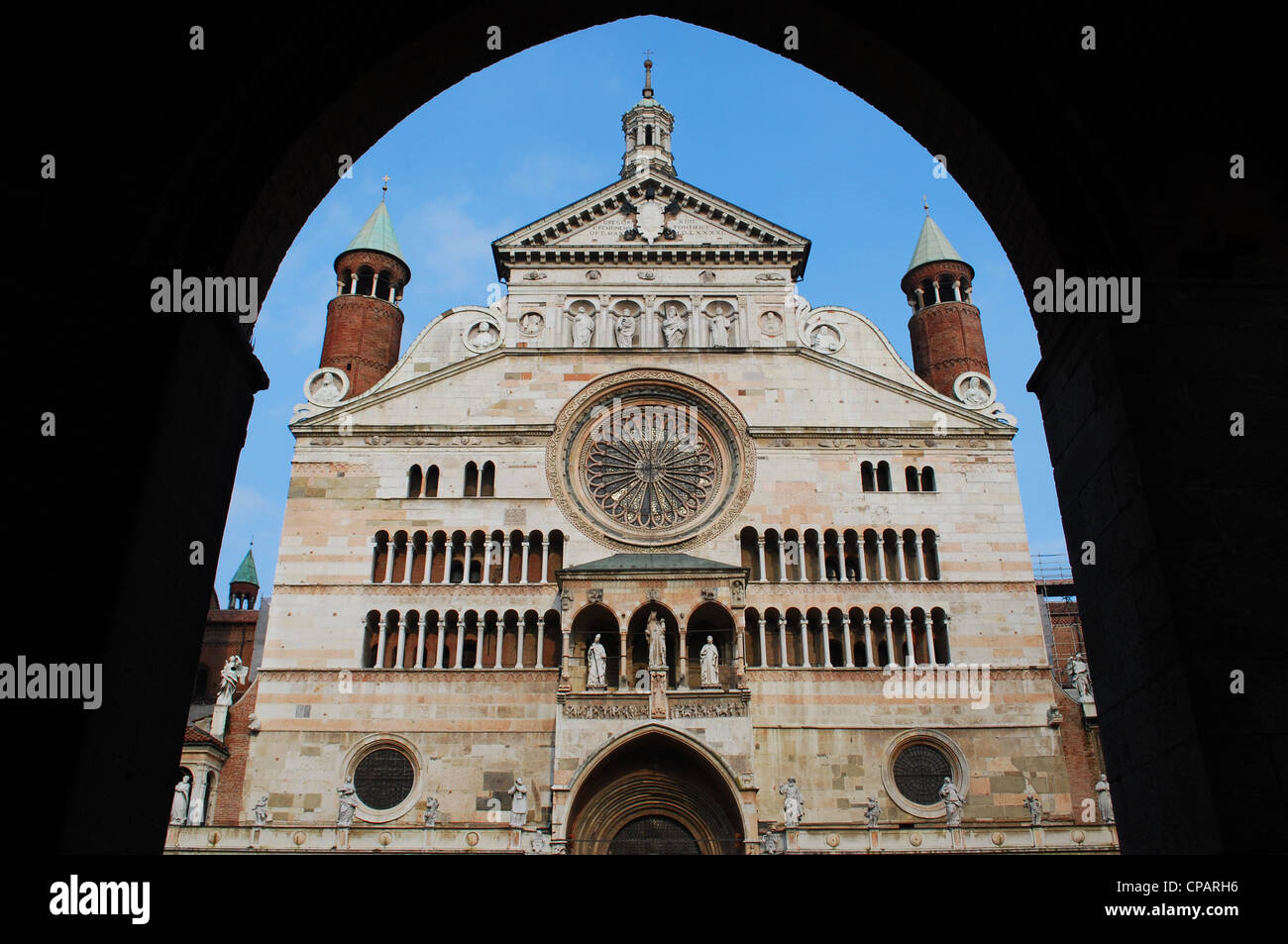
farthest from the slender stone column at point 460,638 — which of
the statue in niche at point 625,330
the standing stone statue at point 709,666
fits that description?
the statue in niche at point 625,330

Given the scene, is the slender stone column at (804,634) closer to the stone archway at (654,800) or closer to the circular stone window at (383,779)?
the stone archway at (654,800)

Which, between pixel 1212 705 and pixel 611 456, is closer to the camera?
pixel 1212 705

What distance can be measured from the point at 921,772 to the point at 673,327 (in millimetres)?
13528

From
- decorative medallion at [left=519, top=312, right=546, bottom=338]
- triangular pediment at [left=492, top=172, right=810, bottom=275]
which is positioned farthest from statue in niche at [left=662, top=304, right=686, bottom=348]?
decorative medallion at [left=519, top=312, right=546, bottom=338]

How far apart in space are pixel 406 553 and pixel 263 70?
21.7 metres

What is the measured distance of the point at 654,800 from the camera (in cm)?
2384

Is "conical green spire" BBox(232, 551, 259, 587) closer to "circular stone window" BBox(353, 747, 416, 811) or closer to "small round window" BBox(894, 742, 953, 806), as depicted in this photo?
"circular stone window" BBox(353, 747, 416, 811)

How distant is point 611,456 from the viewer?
27.8m

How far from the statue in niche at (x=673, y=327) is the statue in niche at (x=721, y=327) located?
0.90m

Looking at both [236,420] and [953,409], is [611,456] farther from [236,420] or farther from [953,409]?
[236,420]

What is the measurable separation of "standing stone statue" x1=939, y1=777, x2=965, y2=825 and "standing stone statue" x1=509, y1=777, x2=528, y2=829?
9.36 m

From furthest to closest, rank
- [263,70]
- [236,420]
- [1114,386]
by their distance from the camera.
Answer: [236,420] < [263,70] < [1114,386]

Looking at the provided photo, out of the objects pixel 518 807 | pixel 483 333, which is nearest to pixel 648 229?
pixel 483 333

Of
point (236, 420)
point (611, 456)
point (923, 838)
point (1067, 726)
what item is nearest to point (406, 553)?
point (611, 456)
